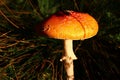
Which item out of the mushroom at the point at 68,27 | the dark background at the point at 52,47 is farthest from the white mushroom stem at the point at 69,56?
the dark background at the point at 52,47

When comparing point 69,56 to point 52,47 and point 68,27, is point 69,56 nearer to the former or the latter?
point 68,27

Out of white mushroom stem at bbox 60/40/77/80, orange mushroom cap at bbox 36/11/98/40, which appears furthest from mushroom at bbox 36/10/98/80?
white mushroom stem at bbox 60/40/77/80

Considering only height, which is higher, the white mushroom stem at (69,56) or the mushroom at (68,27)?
the mushroom at (68,27)

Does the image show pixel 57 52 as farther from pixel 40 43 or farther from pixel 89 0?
pixel 89 0

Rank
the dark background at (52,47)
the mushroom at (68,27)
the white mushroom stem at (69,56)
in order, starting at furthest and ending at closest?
1. the dark background at (52,47)
2. the white mushroom stem at (69,56)
3. the mushroom at (68,27)

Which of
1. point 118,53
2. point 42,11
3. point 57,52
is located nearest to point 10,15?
point 42,11

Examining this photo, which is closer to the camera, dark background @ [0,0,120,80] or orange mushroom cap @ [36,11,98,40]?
orange mushroom cap @ [36,11,98,40]

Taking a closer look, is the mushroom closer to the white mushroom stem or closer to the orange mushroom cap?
the orange mushroom cap

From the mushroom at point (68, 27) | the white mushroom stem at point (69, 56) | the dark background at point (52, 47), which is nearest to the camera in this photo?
the mushroom at point (68, 27)

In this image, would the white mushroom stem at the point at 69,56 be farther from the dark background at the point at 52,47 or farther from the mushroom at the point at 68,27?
the dark background at the point at 52,47
